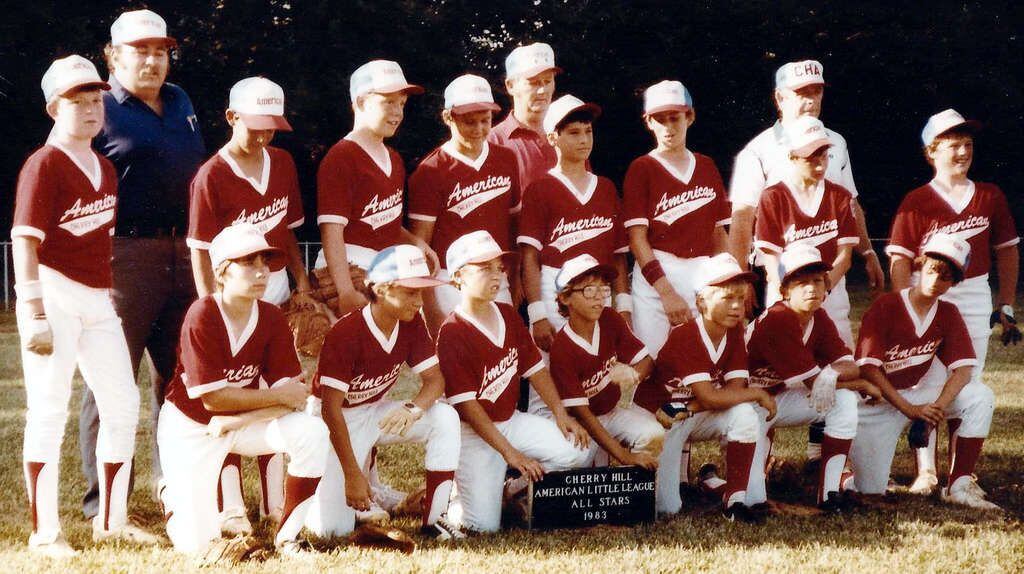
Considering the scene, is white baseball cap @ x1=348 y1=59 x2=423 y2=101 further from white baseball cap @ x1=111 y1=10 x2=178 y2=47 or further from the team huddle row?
white baseball cap @ x1=111 y1=10 x2=178 y2=47

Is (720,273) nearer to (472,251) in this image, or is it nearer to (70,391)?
(472,251)

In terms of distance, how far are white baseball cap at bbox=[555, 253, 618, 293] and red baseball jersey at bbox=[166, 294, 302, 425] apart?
1.31m

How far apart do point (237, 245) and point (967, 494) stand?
3.59m

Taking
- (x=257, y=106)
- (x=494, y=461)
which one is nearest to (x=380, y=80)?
(x=257, y=106)

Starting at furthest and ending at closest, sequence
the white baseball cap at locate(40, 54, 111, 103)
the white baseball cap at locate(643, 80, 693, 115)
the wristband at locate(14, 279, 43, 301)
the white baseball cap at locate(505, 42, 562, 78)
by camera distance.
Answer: the white baseball cap at locate(505, 42, 562, 78) → the white baseball cap at locate(643, 80, 693, 115) → the white baseball cap at locate(40, 54, 111, 103) → the wristband at locate(14, 279, 43, 301)

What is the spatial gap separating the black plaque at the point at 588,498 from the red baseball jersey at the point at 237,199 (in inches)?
63.9

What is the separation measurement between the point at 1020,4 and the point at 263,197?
22450mm

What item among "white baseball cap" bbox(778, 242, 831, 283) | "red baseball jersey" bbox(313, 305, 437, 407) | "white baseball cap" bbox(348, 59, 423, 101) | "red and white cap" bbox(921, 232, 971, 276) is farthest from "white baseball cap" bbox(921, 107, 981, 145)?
"red baseball jersey" bbox(313, 305, 437, 407)

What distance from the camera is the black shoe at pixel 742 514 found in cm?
505

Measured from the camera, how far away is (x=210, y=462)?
4.47 meters

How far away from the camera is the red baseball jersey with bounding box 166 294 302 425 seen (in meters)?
4.36

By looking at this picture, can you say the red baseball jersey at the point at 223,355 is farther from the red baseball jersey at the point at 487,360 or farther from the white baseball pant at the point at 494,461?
the white baseball pant at the point at 494,461

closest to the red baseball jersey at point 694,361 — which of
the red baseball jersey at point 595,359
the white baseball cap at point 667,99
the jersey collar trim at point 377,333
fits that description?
the red baseball jersey at point 595,359

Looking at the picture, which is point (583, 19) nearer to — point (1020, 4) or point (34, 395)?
point (1020, 4)
